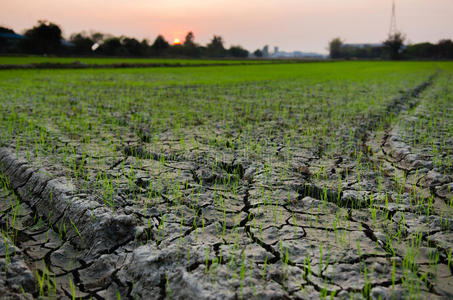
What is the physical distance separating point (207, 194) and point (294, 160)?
122cm

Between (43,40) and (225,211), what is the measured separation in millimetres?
43455

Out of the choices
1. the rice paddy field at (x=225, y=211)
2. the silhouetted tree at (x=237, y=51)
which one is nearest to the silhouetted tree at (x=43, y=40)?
the silhouetted tree at (x=237, y=51)

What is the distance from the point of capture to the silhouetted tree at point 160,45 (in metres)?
50.9

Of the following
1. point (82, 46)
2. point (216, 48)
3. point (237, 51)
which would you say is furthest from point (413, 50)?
point (82, 46)

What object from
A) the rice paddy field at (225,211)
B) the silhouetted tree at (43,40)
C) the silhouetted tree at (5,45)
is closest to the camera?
the rice paddy field at (225,211)

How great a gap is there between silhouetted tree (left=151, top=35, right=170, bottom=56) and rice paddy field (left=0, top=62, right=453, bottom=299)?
48366 millimetres

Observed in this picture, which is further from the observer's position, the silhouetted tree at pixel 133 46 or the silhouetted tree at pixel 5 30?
the silhouetted tree at pixel 133 46

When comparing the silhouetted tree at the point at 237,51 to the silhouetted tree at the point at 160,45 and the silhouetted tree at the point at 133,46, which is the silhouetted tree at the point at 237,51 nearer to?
the silhouetted tree at the point at 160,45

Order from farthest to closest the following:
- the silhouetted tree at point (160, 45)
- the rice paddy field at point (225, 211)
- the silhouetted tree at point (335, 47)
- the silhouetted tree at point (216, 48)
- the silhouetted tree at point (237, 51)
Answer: the silhouetted tree at point (335, 47)
the silhouetted tree at point (237, 51)
the silhouetted tree at point (216, 48)
the silhouetted tree at point (160, 45)
the rice paddy field at point (225, 211)

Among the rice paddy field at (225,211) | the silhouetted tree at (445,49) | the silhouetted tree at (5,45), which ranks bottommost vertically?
the rice paddy field at (225,211)

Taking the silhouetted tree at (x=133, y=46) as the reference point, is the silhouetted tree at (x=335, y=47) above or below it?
above

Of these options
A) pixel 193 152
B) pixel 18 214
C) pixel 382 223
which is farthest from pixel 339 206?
pixel 18 214

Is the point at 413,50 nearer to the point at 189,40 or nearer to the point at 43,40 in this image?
the point at 189,40

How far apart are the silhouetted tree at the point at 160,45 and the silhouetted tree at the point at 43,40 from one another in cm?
1349
